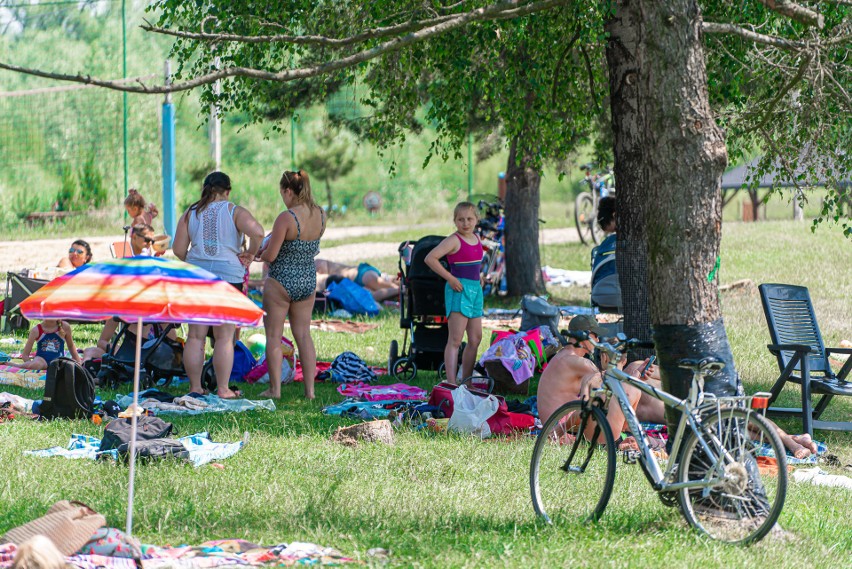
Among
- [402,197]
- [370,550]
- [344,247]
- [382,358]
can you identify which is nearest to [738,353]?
[382,358]

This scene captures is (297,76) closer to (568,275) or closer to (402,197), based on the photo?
(568,275)

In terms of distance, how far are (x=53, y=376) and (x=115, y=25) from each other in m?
28.8

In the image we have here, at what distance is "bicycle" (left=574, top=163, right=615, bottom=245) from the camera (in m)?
21.8

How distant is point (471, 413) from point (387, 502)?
2.06 meters

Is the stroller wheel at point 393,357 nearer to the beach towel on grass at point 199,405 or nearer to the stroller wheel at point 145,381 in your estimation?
the beach towel on grass at point 199,405

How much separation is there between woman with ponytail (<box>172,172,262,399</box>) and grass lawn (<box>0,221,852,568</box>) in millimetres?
864

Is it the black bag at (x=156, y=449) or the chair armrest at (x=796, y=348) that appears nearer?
the black bag at (x=156, y=449)

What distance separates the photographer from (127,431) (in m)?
6.66

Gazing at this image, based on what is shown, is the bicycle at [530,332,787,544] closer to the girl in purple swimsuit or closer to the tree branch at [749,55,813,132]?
the girl in purple swimsuit

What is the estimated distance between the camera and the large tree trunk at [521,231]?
55.4 feet

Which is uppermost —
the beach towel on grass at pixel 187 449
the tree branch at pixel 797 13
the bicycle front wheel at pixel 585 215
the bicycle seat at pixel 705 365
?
the tree branch at pixel 797 13

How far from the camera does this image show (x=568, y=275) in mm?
19172

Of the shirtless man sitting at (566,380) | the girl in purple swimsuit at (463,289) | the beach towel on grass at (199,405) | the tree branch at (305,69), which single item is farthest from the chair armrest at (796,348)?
the beach towel on grass at (199,405)

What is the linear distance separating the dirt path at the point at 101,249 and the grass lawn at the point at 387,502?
1113 cm
